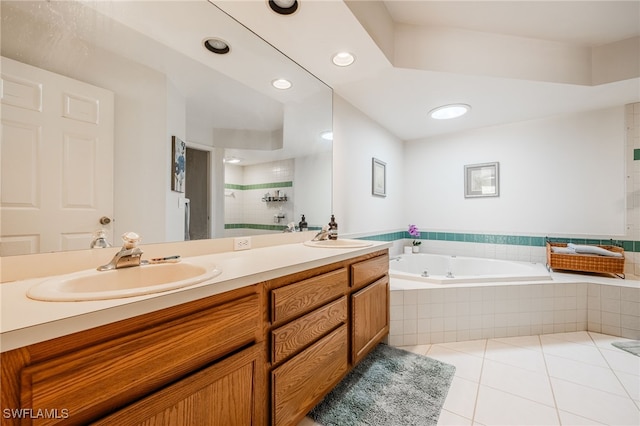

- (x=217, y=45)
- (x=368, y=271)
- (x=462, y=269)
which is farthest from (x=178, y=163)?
(x=462, y=269)

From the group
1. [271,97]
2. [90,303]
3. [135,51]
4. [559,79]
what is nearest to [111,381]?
[90,303]

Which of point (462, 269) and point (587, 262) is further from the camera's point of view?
point (462, 269)

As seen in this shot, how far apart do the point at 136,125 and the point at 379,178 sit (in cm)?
244

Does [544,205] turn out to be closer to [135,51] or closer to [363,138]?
[363,138]

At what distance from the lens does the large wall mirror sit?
90cm

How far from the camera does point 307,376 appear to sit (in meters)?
1.21

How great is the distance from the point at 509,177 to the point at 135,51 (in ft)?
11.7

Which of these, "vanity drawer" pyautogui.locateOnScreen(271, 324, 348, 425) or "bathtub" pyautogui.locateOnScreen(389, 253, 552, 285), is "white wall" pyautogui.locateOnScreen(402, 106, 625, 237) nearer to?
"bathtub" pyautogui.locateOnScreen(389, 253, 552, 285)

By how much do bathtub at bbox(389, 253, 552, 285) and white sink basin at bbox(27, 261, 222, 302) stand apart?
1860mm

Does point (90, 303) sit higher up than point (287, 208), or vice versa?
point (287, 208)

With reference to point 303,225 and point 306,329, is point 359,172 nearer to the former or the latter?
point 303,225

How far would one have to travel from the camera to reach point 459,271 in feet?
10.2

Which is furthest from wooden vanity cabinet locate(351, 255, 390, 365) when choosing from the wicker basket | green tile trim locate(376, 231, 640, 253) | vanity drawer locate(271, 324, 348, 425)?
the wicker basket

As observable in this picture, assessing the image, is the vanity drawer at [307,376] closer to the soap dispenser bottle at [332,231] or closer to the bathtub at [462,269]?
the soap dispenser bottle at [332,231]
